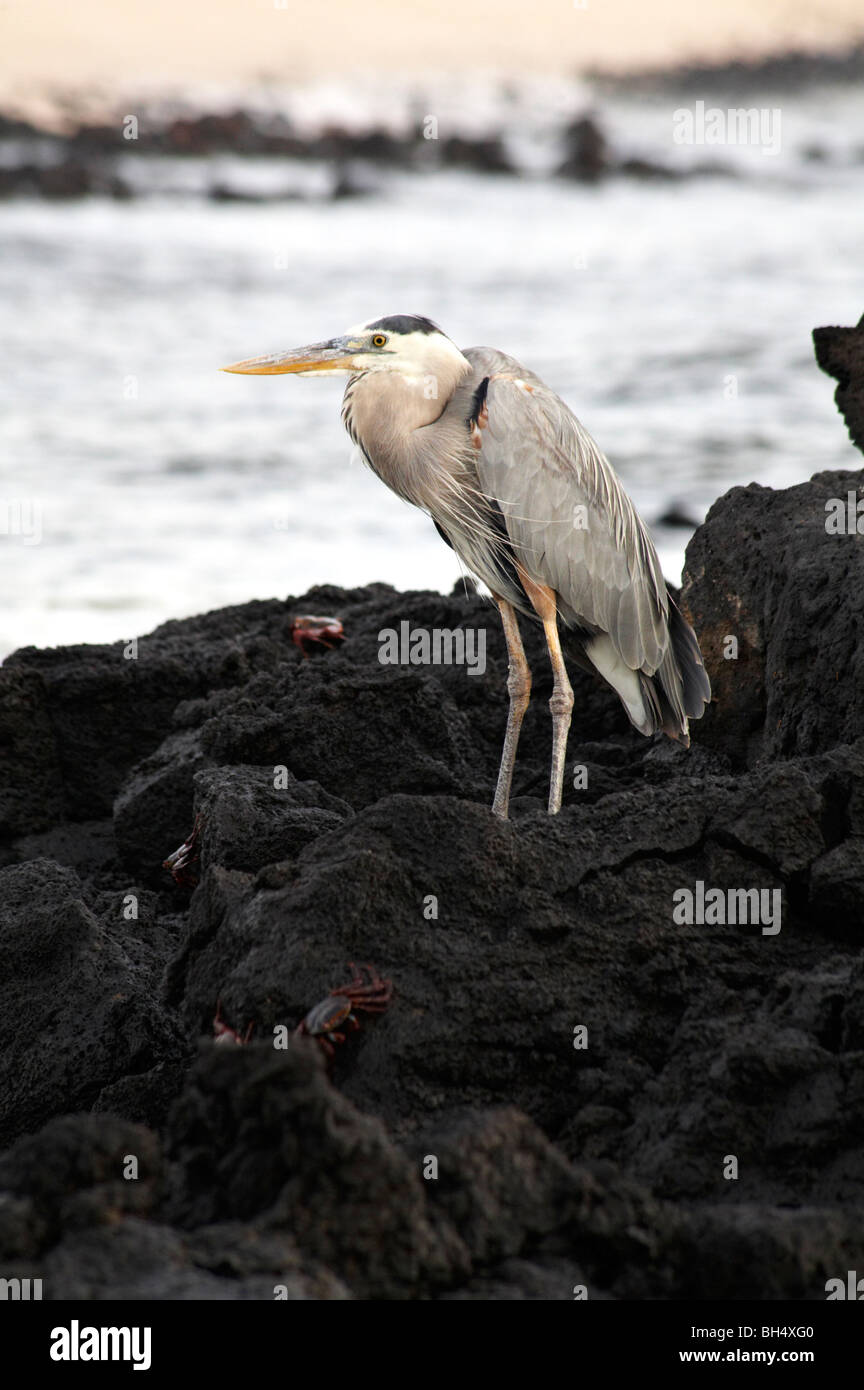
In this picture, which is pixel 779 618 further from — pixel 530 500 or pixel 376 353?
pixel 376 353

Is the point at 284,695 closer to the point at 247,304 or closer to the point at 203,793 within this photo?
the point at 203,793

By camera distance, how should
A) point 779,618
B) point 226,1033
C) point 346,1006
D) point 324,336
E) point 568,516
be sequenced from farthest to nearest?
point 324,336
point 568,516
point 779,618
point 226,1033
point 346,1006

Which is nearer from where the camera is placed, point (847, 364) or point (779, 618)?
point (779, 618)

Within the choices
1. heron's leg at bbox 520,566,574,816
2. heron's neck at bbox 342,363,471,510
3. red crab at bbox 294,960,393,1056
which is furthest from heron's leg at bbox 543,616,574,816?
red crab at bbox 294,960,393,1056

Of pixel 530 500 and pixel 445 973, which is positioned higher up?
pixel 530 500

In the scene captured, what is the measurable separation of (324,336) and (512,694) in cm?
1683

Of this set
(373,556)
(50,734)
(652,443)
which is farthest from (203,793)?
(652,443)

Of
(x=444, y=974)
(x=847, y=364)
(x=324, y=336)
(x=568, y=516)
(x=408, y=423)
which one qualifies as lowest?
(x=444, y=974)

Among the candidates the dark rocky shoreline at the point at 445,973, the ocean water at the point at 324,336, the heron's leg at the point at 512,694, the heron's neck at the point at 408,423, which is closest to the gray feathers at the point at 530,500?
the heron's neck at the point at 408,423

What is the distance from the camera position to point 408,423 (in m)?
5.97

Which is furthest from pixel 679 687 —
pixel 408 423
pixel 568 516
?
pixel 408 423

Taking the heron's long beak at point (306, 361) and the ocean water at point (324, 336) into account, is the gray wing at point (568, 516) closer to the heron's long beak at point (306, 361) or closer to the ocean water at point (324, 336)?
the heron's long beak at point (306, 361)

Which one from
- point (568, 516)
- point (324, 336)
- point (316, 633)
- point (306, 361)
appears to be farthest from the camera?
point (324, 336)
